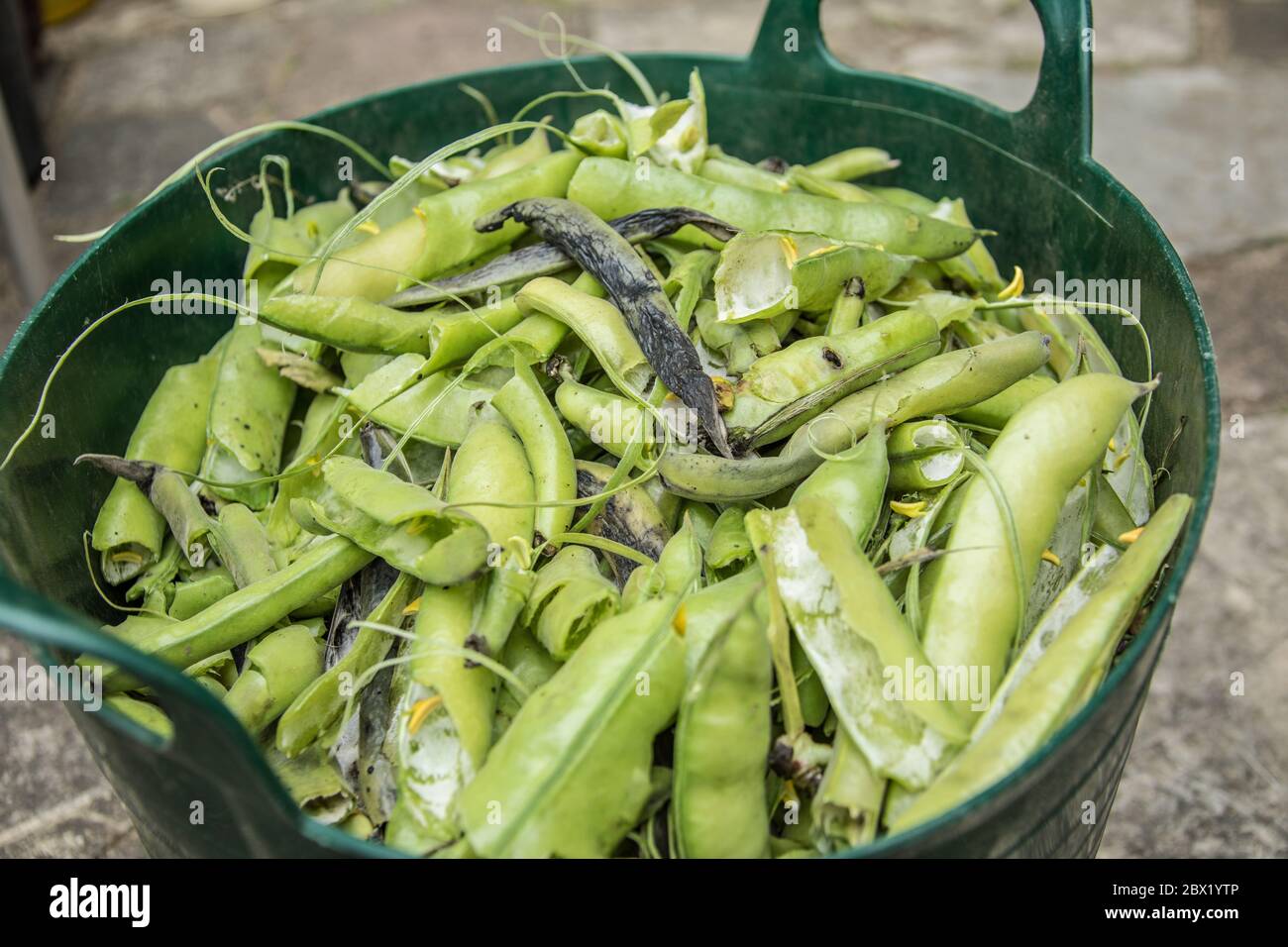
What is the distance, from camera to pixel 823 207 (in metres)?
1.30

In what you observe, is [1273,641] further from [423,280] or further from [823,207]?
[423,280]

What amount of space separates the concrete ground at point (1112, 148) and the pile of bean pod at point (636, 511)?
31.3 inches

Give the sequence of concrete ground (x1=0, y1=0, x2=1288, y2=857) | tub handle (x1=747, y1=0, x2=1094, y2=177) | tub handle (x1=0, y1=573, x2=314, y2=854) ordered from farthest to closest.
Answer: concrete ground (x1=0, y1=0, x2=1288, y2=857) < tub handle (x1=747, y1=0, x2=1094, y2=177) < tub handle (x1=0, y1=573, x2=314, y2=854)

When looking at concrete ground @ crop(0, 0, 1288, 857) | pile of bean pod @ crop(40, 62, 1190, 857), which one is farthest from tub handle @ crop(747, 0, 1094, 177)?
concrete ground @ crop(0, 0, 1288, 857)

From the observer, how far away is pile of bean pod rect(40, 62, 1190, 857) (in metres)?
0.87

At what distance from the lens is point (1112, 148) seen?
9.53ft

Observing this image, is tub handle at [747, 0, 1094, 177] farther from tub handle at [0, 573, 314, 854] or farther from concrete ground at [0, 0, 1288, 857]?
tub handle at [0, 573, 314, 854]

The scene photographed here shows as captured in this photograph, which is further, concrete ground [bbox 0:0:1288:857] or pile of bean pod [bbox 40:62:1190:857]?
concrete ground [bbox 0:0:1288:857]

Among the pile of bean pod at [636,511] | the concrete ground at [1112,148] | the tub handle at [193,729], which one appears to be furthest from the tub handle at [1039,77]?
the tub handle at [193,729]

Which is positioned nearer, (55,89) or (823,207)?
(823,207)

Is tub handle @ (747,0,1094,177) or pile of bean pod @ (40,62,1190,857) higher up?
tub handle @ (747,0,1094,177)

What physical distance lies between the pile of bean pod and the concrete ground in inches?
31.3
